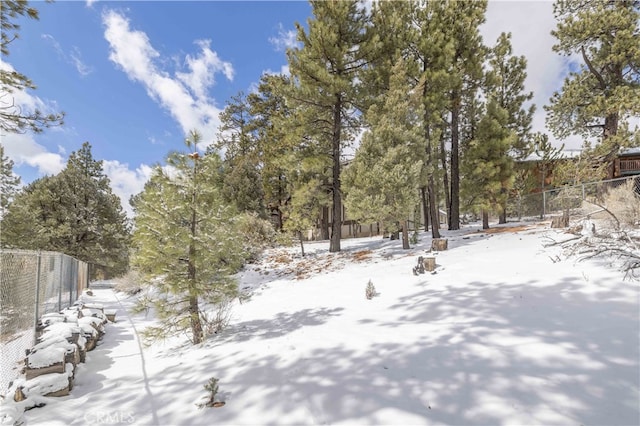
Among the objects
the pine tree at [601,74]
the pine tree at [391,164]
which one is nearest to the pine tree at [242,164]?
the pine tree at [391,164]

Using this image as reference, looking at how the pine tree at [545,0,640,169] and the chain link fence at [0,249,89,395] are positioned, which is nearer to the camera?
the chain link fence at [0,249,89,395]

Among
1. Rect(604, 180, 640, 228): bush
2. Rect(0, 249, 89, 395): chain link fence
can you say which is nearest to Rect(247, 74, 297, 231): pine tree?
Rect(0, 249, 89, 395): chain link fence

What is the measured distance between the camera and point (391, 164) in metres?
11.0

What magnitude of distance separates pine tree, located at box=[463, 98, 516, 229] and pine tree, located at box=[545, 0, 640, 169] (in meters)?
2.36

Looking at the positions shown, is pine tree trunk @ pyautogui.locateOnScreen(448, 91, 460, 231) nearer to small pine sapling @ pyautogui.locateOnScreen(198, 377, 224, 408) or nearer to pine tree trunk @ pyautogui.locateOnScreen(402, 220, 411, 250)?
pine tree trunk @ pyautogui.locateOnScreen(402, 220, 411, 250)

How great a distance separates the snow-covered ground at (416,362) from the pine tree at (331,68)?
910 cm

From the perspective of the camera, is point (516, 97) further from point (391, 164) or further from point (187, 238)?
point (187, 238)

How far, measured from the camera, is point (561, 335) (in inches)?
135

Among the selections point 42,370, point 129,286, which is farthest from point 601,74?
point 129,286

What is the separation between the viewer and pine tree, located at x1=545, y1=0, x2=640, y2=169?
10859 millimetres

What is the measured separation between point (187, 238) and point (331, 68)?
11.5 m

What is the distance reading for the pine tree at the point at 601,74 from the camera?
35.6 ft

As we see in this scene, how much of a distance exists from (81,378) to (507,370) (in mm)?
6068

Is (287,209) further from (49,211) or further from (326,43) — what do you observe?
(49,211)
